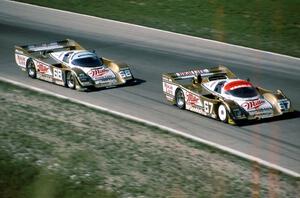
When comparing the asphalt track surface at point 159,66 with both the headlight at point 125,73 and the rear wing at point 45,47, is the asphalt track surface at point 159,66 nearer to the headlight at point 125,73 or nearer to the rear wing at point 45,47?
the headlight at point 125,73

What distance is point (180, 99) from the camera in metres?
25.1

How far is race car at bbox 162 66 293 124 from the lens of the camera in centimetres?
2311

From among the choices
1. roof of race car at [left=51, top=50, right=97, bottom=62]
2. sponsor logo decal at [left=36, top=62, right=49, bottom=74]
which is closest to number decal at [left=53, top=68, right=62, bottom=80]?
sponsor logo decal at [left=36, top=62, right=49, bottom=74]

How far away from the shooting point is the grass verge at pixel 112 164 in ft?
58.3

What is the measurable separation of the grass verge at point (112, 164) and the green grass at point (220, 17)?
14.0 metres

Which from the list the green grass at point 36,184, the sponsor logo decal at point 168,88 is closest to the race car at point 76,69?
the sponsor logo decal at point 168,88

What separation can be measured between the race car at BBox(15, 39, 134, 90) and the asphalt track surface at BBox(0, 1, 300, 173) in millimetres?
323

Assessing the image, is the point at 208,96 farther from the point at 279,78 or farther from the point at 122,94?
the point at 279,78

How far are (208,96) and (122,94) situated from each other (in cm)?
387

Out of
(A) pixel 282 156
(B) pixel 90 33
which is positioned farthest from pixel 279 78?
(B) pixel 90 33

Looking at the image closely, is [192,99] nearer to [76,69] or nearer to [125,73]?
[125,73]

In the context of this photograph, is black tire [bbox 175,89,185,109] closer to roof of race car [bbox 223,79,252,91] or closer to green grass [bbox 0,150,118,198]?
roof of race car [bbox 223,79,252,91]

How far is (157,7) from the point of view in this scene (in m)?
41.3

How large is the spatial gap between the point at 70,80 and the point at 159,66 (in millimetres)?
5181
